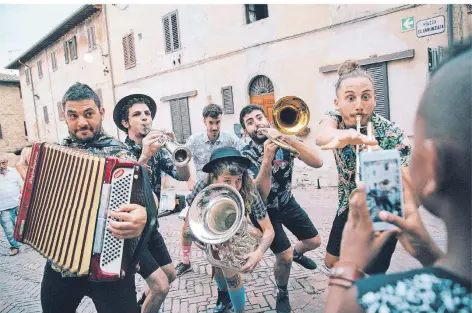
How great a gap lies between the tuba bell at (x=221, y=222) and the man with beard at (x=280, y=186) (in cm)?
57

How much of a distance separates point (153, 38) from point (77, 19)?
13.4ft

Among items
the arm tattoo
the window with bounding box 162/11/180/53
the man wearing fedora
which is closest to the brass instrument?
the man wearing fedora

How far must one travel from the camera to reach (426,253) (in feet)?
3.39

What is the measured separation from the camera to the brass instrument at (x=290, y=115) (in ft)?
9.84

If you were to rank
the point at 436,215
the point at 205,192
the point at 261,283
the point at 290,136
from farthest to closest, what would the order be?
1. the point at 261,283
2. the point at 290,136
3. the point at 205,192
4. the point at 436,215

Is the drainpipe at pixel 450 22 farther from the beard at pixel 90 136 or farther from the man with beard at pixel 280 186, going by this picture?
the beard at pixel 90 136

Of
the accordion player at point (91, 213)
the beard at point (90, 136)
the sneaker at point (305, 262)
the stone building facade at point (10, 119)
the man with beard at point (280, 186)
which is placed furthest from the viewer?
the stone building facade at point (10, 119)

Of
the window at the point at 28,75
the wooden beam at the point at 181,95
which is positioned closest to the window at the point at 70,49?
the window at the point at 28,75

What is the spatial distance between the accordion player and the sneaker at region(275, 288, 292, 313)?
5.07 feet

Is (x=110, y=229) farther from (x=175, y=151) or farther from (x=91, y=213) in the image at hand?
(x=175, y=151)

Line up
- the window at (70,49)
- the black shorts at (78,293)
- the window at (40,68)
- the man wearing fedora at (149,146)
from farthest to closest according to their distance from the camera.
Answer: the window at (70,49)
the window at (40,68)
the man wearing fedora at (149,146)
the black shorts at (78,293)

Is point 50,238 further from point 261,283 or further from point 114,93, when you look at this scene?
point 114,93

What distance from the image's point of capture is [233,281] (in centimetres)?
261

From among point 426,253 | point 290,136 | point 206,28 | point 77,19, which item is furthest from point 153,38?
point 426,253
